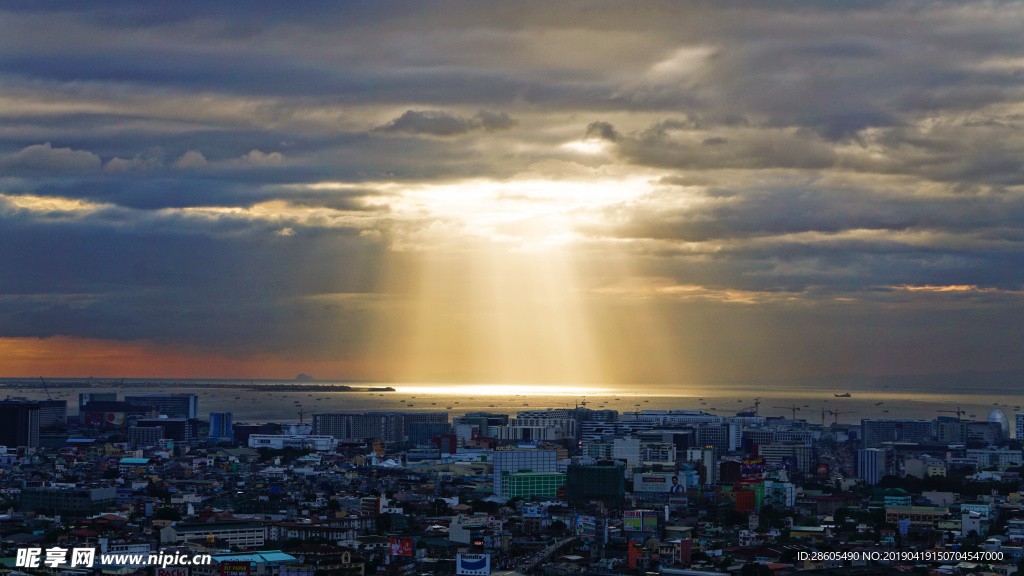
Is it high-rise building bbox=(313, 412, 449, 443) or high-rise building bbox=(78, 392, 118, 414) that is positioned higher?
high-rise building bbox=(78, 392, 118, 414)

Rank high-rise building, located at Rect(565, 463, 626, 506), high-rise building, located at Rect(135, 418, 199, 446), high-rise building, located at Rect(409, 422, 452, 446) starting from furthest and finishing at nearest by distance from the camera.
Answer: high-rise building, located at Rect(409, 422, 452, 446)
high-rise building, located at Rect(135, 418, 199, 446)
high-rise building, located at Rect(565, 463, 626, 506)

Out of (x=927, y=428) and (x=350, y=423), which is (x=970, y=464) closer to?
(x=927, y=428)

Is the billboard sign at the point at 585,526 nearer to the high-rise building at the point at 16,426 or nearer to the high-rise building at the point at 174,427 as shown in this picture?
the high-rise building at the point at 16,426

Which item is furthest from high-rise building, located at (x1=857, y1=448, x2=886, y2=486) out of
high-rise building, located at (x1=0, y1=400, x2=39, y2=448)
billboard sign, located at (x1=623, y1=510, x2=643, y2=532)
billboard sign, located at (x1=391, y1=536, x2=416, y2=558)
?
high-rise building, located at (x1=0, y1=400, x2=39, y2=448)

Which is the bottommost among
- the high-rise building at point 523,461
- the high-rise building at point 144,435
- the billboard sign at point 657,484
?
the high-rise building at point 144,435

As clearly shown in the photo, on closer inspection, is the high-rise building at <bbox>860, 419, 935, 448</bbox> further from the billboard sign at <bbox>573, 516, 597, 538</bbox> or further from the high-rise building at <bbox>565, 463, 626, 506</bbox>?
the billboard sign at <bbox>573, 516, 597, 538</bbox>

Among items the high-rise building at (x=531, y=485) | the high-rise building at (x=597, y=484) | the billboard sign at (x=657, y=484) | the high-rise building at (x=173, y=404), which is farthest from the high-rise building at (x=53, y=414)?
the billboard sign at (x=657, y=484)

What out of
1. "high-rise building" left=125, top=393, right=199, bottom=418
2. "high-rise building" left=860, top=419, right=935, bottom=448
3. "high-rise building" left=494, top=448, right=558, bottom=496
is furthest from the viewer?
A: "high-rise building" left=125, top=393, right=199, bottom=418
